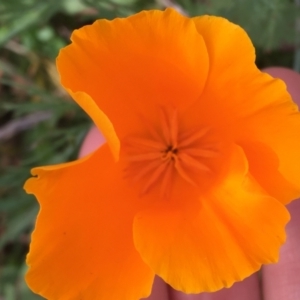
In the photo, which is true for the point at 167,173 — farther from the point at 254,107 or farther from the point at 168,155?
the point at 254,107

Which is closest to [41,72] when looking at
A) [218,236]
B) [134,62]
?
[134,62]

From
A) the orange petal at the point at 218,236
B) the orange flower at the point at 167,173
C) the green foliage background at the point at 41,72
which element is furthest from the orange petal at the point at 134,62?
the green foliage background at the point at 41,72

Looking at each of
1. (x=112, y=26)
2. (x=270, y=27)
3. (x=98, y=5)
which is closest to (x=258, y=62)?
(x=270, y=27)

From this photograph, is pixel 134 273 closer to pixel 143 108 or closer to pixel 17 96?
pixel 143 108

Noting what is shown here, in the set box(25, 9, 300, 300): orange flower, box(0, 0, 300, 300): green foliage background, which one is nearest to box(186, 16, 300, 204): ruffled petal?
box(25, 9, 300, 300): orange flower

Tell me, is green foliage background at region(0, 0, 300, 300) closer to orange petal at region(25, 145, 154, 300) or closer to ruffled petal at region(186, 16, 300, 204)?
ruffled petal at region(186, 16, 300, 204)

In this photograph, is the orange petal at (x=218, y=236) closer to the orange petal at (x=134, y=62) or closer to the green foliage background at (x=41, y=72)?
the orange petal at (x=134, y=62)
